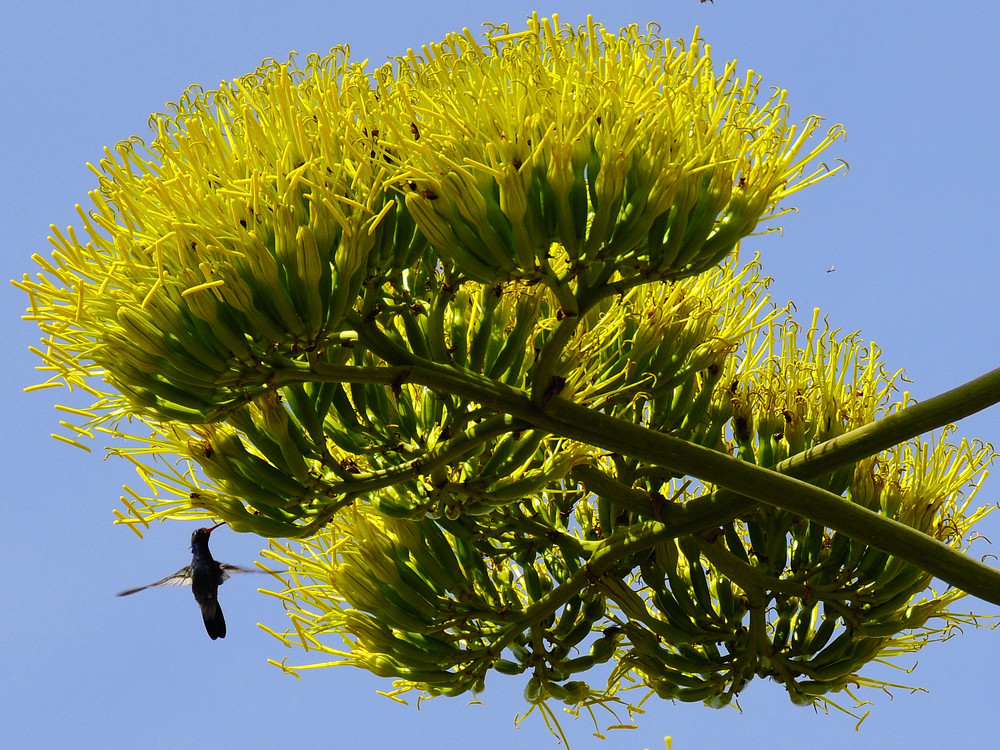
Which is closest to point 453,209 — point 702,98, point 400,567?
point 702,98

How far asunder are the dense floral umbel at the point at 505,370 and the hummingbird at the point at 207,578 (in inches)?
40.2

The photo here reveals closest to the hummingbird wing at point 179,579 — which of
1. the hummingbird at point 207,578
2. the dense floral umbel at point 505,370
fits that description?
the hummingbird at point 207,578

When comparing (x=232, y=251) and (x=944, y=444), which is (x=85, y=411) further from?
(x=944, y=444)

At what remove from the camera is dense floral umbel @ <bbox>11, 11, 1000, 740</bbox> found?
3877 millimetres

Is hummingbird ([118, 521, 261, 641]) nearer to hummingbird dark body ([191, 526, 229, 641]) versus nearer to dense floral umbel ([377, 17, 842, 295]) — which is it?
hummingbird dark body ([191, 526, 229, 641])

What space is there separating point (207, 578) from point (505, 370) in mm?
2650

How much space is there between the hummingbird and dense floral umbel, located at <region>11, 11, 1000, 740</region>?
102cm

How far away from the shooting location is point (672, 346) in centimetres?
494

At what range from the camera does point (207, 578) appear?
6.47 meters

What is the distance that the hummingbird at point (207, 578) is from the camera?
6.34 m

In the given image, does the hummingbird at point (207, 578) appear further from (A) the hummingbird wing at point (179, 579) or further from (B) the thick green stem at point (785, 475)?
(B) the thick green stem at point (785, 475)

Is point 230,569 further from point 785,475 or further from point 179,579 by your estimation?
point 785,475

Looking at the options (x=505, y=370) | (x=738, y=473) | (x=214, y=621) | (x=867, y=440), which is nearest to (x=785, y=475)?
(x=738, y=473)

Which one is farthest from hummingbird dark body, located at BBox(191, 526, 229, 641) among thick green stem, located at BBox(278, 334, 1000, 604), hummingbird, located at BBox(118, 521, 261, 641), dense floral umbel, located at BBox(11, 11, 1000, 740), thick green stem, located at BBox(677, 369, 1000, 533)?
thick green stem, located at BBox(278, 334, 1000, 604)
